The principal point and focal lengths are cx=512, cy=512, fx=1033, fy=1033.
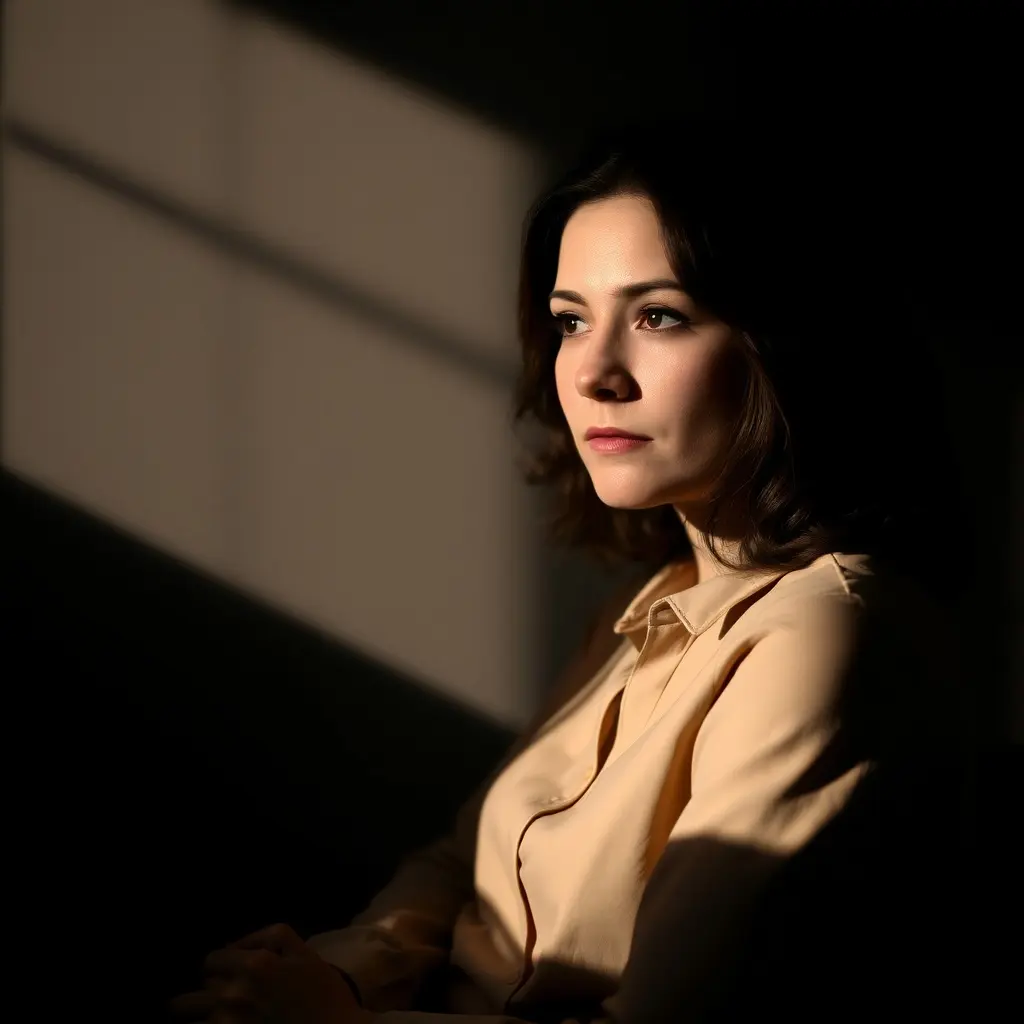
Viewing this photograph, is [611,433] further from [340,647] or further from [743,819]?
[340,647]

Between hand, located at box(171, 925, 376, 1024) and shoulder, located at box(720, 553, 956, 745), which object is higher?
shoulder, located at box(720, 553, 956, 745)

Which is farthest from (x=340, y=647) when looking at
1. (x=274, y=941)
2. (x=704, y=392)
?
(x=704, y=392)

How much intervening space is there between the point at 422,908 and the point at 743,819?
68cm

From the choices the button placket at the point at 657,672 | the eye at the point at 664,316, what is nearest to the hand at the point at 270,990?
the button placket at the point at 657,672

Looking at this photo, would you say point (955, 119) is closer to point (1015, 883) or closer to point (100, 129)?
point (1015, 883)

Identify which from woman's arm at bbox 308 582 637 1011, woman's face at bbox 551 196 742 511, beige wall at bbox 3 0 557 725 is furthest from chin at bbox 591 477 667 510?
beige wall at bbox 3 0 557 725

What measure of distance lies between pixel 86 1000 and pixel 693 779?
1189 mm

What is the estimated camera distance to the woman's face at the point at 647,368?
1193 millimetres

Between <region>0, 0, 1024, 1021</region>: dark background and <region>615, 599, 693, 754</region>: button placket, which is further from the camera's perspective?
<region>0, 0, 1024, 1021</region>: dark background

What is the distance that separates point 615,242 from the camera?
1229 millimetres

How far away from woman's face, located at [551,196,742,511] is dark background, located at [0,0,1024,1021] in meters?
0.62

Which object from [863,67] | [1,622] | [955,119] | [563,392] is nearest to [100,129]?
[1,622]

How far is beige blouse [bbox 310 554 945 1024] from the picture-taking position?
38.0 inches

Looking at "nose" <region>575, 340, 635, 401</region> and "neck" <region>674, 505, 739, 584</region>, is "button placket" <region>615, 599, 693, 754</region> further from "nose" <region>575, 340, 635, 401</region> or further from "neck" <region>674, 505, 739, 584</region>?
"nose" <region>575, 340, 635, 401</region>
